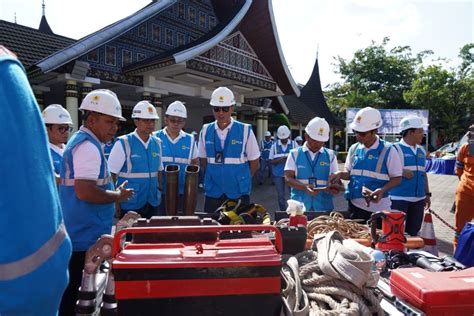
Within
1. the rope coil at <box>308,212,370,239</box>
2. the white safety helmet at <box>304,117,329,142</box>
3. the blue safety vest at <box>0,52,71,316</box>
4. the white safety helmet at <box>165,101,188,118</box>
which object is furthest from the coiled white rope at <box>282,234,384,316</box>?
the white safety helmet at <box>165,101,188,118</box>

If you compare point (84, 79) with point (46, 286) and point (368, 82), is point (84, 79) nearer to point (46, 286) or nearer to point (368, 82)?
point (46, 286)

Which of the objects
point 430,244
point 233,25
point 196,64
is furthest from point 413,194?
point 233,25

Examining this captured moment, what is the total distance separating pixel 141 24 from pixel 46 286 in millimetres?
11846

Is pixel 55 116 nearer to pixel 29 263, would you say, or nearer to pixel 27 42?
pixel 29 263

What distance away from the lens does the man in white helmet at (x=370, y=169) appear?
3375mm

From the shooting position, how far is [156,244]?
1442 mm

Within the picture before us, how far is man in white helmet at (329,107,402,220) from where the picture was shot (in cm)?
338

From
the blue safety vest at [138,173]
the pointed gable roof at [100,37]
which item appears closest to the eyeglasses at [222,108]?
the blue safety vest at [138,173]

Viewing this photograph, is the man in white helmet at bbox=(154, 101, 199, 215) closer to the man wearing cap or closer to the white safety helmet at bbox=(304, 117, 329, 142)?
the white safety helmet at bbox=(304, 117, 329, 142)

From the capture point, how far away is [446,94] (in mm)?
30250

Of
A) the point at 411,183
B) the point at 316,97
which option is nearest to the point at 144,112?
the point at 411,183

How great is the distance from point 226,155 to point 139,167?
0.93 meters

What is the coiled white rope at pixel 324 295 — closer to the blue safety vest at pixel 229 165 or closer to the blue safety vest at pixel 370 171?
the blue safety vest at pixel 370 171

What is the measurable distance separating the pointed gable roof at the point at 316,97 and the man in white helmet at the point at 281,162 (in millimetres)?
18084
